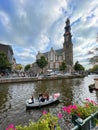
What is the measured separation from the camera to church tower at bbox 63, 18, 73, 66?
159 meters

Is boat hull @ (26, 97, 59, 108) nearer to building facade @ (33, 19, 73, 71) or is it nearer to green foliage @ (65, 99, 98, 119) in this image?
green foliage @ (65, 99, 98, 119)

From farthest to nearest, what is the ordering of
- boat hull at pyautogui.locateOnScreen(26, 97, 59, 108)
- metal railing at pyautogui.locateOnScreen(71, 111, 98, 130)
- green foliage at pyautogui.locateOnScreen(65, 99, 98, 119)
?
boat hull at pyautogui.locateOnScreen(26, 97, 59, 108), green foliage at pyautogui.locateOnScreen(65, 99, 98, 119), metal railing at pyautogui.locateOnScreen(71, 111, 98, 130)

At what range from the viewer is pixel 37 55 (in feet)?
514

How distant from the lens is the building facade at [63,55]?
14950 centimetres

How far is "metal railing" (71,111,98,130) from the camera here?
5.19 metres

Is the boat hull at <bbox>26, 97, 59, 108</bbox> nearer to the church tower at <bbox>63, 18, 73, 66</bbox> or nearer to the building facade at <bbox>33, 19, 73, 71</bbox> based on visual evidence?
the building facade at <bbox>33, 19, 73, 71</bbox>

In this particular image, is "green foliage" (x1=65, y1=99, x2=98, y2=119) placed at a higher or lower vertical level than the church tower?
lower

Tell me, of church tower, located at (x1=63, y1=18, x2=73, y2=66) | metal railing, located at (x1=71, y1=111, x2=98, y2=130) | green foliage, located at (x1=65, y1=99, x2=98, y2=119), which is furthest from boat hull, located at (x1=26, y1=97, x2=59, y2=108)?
church tower, located at (x1=63, y1=18, x2=73, y2=66)

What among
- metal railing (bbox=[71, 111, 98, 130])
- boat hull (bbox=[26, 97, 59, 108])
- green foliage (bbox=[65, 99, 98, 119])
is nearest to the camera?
metal railing (bbox=[71, 111, 98, 130])

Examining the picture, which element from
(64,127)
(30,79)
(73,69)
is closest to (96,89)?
(64,127)

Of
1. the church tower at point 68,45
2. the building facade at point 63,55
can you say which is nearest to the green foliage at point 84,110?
the building facade at point 63,55

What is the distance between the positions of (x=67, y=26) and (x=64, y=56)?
112 ft

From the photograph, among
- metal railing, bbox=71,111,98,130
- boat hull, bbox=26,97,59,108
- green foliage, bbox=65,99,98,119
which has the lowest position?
boat hull, bbox=26,97,59,108

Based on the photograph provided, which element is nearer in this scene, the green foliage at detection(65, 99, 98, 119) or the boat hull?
the green foliage at detection(65, 99, 98, 119)
